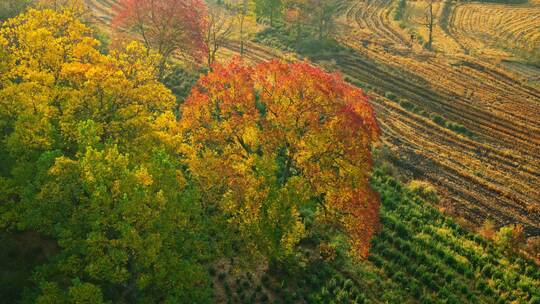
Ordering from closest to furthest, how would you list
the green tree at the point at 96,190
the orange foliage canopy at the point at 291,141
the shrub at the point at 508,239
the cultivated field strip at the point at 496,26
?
the green tree at the point at 96,190, the orange foliage canopy at the point at 291,141, the shrub at the point at 508,239, the cultivated field strip at the point at 496,26

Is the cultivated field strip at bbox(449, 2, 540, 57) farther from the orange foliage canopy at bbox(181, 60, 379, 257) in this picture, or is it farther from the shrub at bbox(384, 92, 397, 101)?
the orange foliage canopy at bbox(181, 60, 379, 257)

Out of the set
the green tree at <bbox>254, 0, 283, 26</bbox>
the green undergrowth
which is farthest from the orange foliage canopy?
the green tree at <bbox>254, 0, 283, 26</bbox>

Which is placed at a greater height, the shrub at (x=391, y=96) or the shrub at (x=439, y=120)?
the shrub at (x=391, y=96)

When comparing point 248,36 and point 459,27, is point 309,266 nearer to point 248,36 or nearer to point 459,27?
point 248,36

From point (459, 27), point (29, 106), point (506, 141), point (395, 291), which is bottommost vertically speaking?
point (395, 291)

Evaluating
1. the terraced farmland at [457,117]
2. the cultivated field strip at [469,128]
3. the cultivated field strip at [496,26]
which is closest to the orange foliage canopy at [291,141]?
the terraced farmland at [457,117]

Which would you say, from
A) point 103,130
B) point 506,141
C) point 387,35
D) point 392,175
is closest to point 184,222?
point 103,130

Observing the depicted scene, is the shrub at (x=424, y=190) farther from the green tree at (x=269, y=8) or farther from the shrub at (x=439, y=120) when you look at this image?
the green tree at (x=269, y=8)
